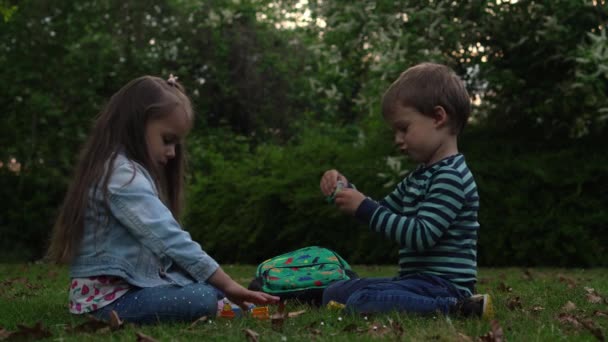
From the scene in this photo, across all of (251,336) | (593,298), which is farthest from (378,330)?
(593,298)

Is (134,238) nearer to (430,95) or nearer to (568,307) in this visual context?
(430,95)

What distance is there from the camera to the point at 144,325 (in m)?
3.64

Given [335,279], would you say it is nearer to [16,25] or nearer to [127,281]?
[127,281]

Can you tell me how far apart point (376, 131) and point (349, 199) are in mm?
7961

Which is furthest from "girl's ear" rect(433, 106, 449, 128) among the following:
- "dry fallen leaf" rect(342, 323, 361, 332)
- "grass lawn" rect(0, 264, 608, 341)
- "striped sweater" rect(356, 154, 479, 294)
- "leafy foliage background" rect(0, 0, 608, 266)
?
"leafy foliage background" rect(0, 0, 608, 266)

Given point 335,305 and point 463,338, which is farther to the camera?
point 335,305

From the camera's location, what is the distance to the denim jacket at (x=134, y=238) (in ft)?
11.9

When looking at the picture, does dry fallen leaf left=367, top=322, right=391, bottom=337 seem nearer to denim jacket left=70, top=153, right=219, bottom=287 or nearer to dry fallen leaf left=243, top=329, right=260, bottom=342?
dry fallen leaf left=243, top=329, right=260, bottom=342

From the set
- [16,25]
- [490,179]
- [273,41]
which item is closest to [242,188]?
[490,179]

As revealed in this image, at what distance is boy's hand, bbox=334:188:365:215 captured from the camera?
3986 mm

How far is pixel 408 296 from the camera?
397 centimetres

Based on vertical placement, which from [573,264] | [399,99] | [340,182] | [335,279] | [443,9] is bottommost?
[573,264]

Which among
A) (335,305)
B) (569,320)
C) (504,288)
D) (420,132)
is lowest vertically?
(504,288)

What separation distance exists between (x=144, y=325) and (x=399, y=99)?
168 cm
